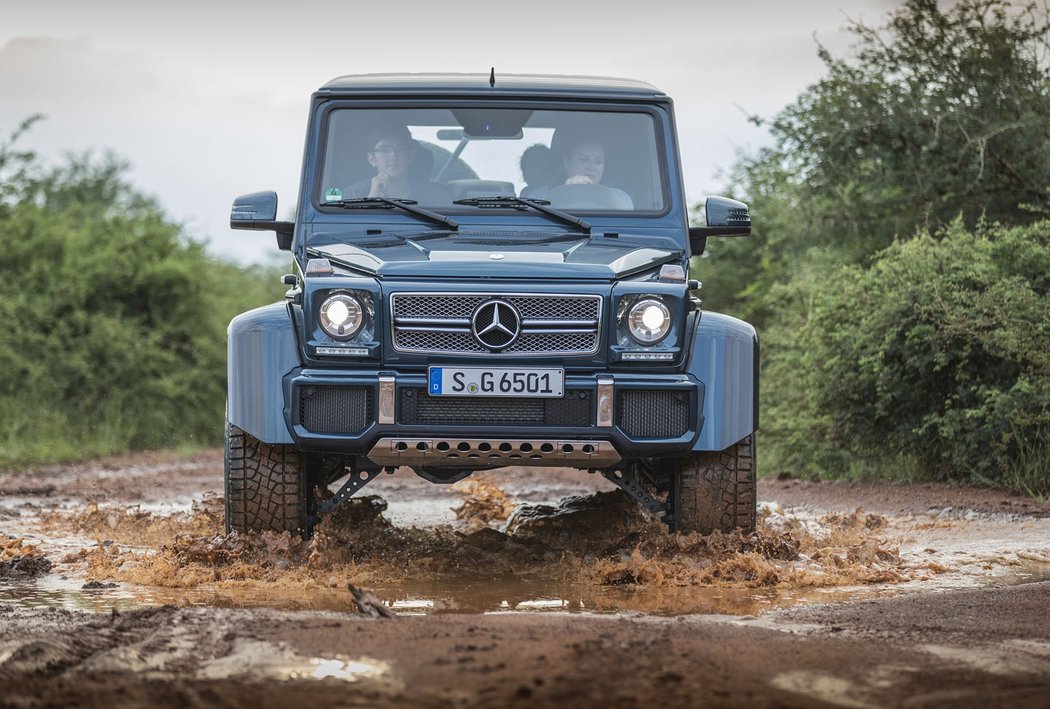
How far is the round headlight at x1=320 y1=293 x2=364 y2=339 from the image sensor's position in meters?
6.11

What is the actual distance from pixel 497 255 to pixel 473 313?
0.38 metres

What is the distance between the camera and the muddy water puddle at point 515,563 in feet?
18.8

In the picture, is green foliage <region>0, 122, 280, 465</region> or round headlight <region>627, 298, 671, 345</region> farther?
green foliage <region>0, 122, 280, 465</region>

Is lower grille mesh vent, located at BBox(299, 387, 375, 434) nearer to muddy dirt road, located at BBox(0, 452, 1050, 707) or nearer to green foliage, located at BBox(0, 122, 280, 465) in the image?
muddy dirt road, located at BBox(0, 452, 1050, 707)

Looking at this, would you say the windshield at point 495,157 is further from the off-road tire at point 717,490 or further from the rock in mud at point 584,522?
the rock in mud at point 584,522

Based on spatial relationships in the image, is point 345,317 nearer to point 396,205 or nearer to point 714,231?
point 396,205

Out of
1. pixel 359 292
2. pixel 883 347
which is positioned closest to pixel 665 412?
pixel 359 292

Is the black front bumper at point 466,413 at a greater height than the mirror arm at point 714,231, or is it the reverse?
the mirror arm at point 714,231

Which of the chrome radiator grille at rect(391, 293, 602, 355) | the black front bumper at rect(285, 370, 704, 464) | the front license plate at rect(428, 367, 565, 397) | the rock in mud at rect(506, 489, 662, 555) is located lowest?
the rock in mud at rect(506, 489, 662, 555)

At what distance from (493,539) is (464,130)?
2.18 metres

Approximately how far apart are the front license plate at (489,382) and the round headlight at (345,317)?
0.40 metres

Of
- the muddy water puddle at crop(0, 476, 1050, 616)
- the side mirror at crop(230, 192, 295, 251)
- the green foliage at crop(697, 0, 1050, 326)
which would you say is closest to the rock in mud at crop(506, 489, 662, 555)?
the muddy water puddle at crop(0, 476, 1050, 616)

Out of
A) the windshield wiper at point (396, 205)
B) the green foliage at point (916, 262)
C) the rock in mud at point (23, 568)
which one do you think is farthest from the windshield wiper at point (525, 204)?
the green foliage at point (916, 262)

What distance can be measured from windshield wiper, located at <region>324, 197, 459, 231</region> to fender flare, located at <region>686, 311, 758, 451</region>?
1370 millimetres
